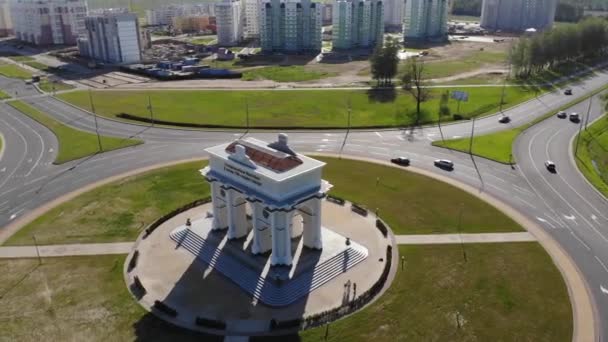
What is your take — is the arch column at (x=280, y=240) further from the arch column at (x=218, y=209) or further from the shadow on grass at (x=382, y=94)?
the shadow on grass at (x=382, y=94)

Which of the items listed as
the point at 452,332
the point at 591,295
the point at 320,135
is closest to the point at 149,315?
the point at 452,332

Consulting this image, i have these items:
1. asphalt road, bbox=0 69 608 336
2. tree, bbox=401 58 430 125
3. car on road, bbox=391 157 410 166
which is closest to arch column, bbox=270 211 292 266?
asphalt road, bbox=0 69 608 336

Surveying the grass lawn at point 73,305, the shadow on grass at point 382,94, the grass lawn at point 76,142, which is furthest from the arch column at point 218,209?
the shadow on grass at point 382,94

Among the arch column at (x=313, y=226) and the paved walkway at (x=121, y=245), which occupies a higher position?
the arch column at (x=313, y=226)

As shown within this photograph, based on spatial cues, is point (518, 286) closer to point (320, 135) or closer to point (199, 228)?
point (199, 228)

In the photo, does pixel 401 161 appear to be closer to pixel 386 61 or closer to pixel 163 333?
pixel 163 333

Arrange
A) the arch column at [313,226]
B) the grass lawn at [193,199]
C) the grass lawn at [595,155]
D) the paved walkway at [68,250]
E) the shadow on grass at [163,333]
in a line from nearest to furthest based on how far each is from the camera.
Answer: the shadow on grass at [163,333], the arch column at [313,226], the paved walkway at [68,250], the grass lawn at [193,199], the grass lawn at [595,155]

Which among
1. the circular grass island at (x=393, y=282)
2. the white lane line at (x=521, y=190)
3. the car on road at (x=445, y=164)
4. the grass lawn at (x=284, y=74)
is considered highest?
the grass lawn at (x=284, y=74)
